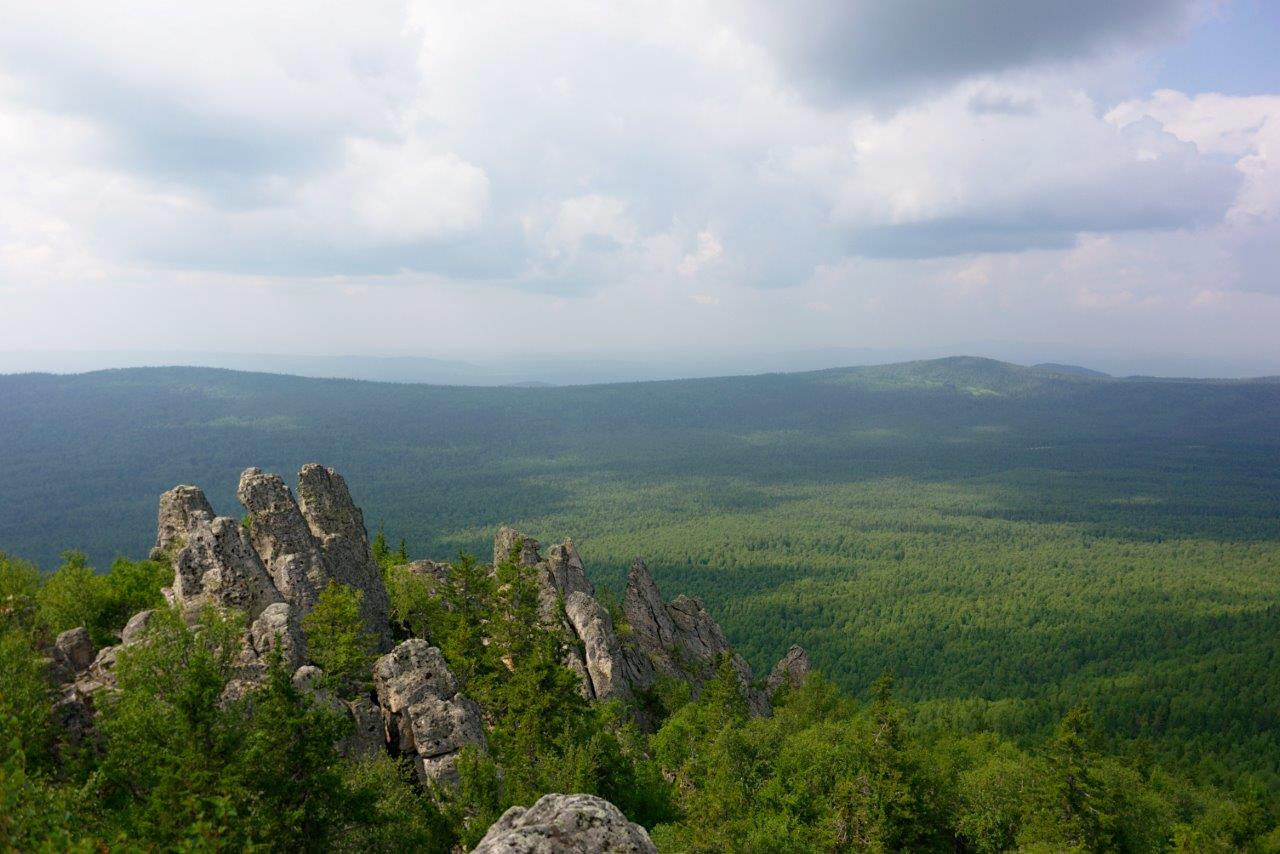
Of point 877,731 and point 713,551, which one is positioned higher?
point 877,731

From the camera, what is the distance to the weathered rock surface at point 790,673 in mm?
60747

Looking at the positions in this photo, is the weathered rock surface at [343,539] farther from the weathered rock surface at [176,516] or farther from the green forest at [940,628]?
the green forest at [940,628]

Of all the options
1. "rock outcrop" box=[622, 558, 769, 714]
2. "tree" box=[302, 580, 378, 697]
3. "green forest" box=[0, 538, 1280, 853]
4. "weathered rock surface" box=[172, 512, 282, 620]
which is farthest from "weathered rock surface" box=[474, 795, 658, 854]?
"rock outcrop" box=[622, 558, 769, 714]

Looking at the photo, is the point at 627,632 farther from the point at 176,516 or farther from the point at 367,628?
the point at 176,516

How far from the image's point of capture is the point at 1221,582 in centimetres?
12775

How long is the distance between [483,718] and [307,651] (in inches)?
325

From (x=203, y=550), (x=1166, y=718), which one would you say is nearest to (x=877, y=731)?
(x=203, y=550)

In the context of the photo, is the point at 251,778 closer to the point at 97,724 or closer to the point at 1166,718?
the point at 97,724

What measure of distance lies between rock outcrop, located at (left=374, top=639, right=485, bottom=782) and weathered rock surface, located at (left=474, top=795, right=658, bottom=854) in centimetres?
1422

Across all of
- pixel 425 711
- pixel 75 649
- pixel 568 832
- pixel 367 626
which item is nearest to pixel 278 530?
pixel 367 626

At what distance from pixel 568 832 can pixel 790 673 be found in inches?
2251

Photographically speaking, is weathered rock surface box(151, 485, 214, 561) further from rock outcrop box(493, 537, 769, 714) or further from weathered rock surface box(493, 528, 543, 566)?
weathered rock surface box(493, 528, 543, 566)

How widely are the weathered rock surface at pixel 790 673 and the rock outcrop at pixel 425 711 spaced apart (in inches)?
1608

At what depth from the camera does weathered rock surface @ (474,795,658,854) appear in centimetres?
985
